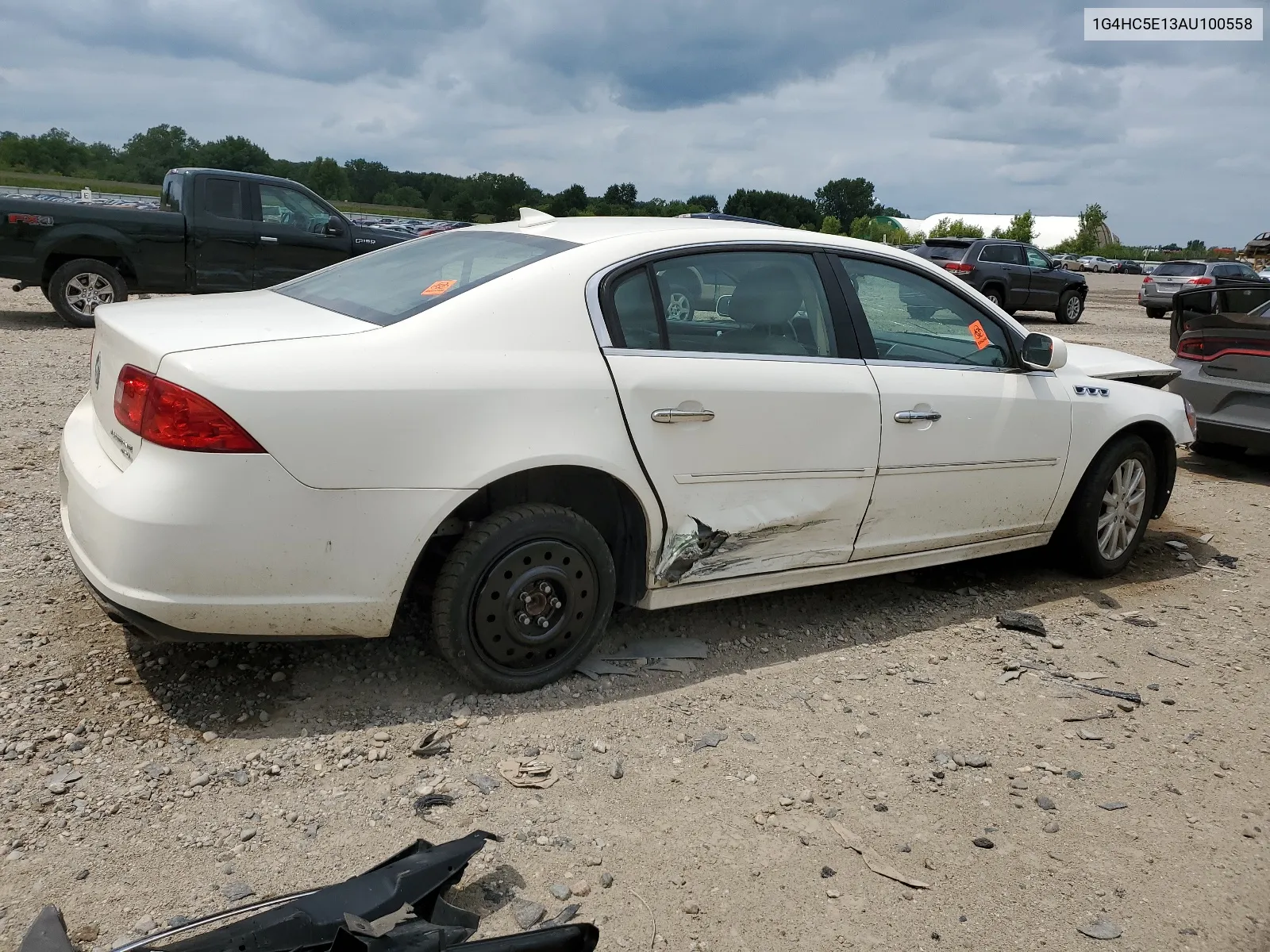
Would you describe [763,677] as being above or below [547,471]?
below

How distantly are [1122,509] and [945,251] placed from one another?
57.7 feet

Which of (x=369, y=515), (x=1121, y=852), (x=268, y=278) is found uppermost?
(x=268, y=278)

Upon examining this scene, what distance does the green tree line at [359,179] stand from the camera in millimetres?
54469

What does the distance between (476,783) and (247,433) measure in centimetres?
120

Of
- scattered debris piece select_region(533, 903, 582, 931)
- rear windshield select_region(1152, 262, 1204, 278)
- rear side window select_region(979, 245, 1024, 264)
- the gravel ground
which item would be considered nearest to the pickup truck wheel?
the gravel ground

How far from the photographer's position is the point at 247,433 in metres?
2.99

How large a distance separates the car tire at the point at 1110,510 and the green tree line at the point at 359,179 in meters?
40.6

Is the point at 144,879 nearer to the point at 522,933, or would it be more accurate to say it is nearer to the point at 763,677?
the point at 522,933

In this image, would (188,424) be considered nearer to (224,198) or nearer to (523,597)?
(523,597)

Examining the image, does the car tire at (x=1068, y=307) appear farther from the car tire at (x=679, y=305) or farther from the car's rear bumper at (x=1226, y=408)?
the car tire at (x=679, y=305)

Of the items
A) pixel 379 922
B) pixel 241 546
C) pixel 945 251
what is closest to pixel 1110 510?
pixel 241 546

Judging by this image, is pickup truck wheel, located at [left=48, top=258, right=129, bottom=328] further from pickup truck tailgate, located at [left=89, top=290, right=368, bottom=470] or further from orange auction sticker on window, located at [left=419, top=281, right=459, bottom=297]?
orange auction sticker on window, located at [left=419, top=281, right=459, bottom=297]

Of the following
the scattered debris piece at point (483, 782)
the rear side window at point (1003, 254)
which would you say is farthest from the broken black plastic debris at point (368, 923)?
the rear side window at point (1003, 254)

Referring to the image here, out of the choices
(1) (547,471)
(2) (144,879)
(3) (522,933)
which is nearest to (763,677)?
(1) (547,471)
